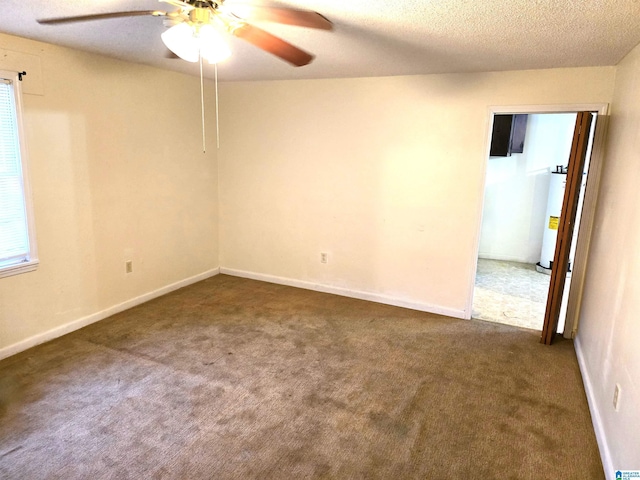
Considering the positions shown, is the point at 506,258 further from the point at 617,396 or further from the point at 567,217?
the point at 617,396

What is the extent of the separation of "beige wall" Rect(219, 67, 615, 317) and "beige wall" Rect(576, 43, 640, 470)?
649 mm

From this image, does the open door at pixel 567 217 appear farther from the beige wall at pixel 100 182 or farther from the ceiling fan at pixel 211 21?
the beige wall at pixel 100 182

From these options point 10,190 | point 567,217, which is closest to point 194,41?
point 10,190

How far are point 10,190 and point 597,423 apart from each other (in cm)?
398

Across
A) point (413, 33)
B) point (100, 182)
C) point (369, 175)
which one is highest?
point (413, 33)

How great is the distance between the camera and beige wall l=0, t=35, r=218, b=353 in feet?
9.99

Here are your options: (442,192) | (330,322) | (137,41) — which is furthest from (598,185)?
(137,41)

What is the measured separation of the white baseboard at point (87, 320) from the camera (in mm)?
3042

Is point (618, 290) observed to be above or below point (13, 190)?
below

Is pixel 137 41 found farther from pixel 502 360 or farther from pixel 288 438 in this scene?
pixel 502 360

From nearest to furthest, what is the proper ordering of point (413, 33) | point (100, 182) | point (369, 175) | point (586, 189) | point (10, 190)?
point (413, 33) → point (10, 190) → point (586, 189) → point (100, 182) → point (369, 175)

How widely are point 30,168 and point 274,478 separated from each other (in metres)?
2.68

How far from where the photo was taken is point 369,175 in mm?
4117

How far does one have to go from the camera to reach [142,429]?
227 centimetres
